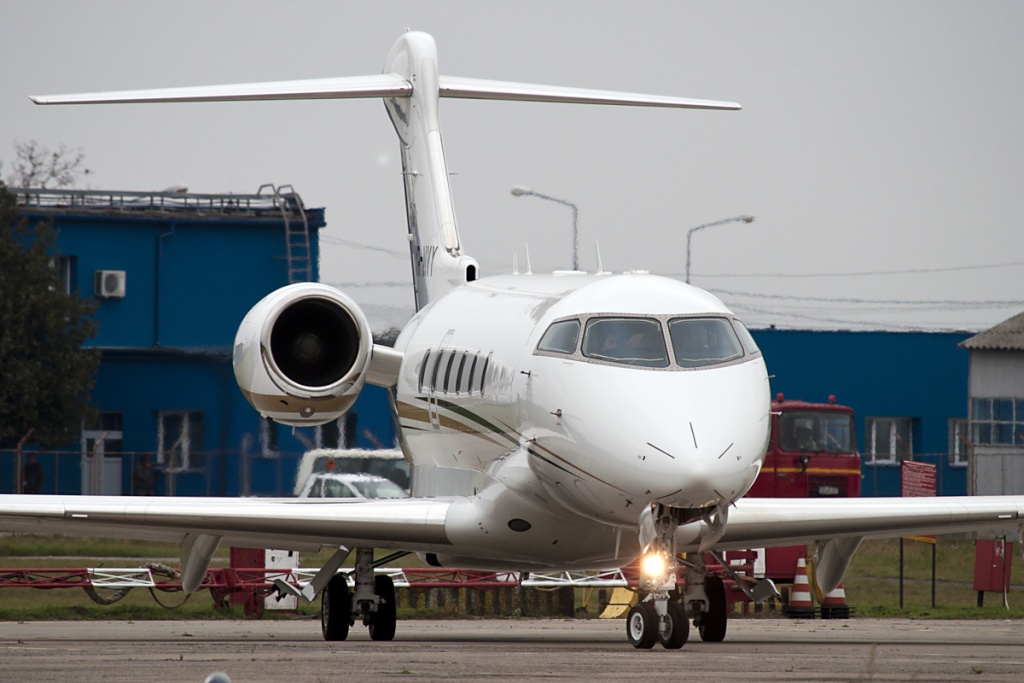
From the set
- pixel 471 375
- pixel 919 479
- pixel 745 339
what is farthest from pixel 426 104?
pixel 919 479

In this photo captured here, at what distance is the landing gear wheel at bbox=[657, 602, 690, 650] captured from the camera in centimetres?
1312

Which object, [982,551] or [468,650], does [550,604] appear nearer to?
[982,551]

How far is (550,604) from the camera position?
2323 centimetres

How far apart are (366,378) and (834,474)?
14.9 metres

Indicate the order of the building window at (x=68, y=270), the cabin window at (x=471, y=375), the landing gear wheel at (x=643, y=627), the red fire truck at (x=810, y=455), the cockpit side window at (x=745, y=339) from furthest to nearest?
the building window at (x=68, y=270) → the red fire truck at (x=810, y=455) → the cabin window at (x=471, y=375) → the cockpit side window at (x=745, y=339) → the landing gear wheel at (x=643, y=627)

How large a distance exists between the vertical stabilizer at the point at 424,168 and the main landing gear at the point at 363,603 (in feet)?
16.0

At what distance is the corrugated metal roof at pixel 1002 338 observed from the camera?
52.8 meters

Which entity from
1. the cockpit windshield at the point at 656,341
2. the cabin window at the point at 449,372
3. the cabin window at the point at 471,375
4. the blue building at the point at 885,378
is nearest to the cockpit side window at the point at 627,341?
the cockpit windshield at the point at 656,341

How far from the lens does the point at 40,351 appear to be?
45.6 metres

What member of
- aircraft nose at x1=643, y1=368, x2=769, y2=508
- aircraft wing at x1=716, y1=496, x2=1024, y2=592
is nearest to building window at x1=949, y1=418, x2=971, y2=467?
aircraft wing at x1=716, y1=496, x2=1024, y2=592

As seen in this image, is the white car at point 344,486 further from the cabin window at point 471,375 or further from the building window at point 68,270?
the building window at point 68,270

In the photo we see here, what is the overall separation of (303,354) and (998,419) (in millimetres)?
39236

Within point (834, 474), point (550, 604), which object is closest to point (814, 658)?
point (550, 604)

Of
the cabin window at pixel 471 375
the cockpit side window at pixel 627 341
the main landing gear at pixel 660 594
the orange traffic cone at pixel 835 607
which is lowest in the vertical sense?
the orange traffic cone at pixel 835 607
